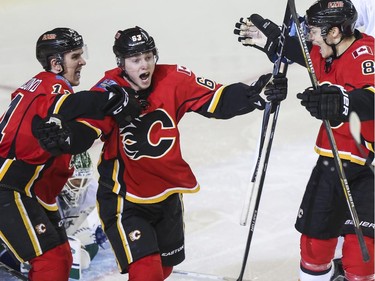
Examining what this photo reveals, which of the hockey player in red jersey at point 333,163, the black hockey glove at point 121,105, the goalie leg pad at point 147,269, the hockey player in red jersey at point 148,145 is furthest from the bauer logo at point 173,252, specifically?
the black hockey glove at point 121,105

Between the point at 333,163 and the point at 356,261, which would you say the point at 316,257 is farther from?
the point at 333,163

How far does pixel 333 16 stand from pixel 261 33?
369 millimetres

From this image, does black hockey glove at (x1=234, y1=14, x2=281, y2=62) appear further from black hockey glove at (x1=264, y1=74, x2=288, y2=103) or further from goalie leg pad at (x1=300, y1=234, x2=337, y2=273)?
goalie leg pad at (x1=300, y1=234, x2=337, y2=273)

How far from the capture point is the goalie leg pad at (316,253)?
10.4ft

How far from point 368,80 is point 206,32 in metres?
3.87

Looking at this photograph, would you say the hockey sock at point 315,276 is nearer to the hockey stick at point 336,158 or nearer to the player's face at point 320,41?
the hockey stick at point 336,158

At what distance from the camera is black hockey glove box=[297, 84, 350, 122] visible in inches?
109

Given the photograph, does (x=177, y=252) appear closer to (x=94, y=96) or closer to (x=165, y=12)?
(x=94, y=96)

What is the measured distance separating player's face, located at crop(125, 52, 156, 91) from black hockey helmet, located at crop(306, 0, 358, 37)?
60 cm

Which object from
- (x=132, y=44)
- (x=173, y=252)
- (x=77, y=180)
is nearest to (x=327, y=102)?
(x=132, y=44)

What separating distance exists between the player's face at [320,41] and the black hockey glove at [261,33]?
175 mm

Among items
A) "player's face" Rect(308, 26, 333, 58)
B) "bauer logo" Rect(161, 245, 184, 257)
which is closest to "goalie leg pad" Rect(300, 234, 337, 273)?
"bauer logo" Rect(161, 245, 184, 257)

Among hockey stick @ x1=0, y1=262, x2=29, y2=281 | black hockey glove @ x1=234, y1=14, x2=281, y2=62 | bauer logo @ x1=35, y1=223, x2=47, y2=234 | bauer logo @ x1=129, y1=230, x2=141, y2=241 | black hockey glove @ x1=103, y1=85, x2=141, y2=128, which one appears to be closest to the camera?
black hockey glove @ x1=103, y1=85, x2=141, y2=128

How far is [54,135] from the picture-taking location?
2.86 meters
